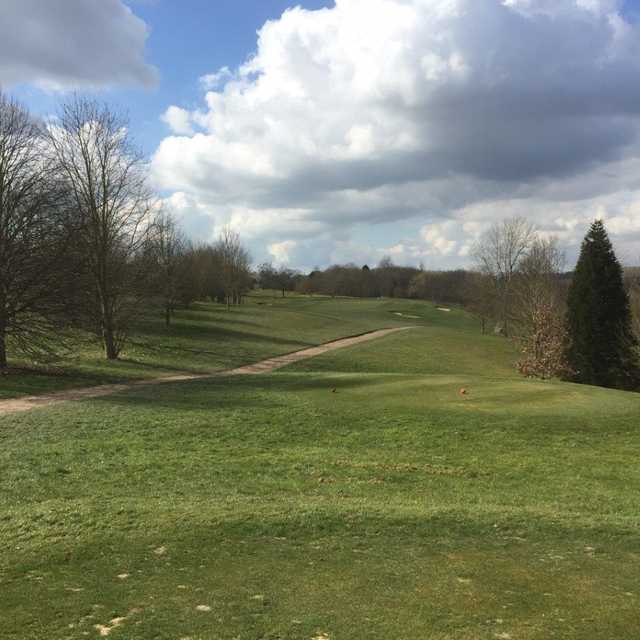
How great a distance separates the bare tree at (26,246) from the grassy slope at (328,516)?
8.33m

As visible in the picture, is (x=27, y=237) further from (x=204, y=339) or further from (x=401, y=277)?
(x=401, y=277)

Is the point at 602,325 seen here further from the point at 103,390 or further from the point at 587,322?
the point at 103,390

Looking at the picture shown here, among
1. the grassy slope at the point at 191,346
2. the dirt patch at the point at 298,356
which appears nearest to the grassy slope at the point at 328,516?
the grassy slope at the point at 191,346

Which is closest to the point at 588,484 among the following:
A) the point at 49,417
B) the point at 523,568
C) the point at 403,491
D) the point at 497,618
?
the point at 403,491

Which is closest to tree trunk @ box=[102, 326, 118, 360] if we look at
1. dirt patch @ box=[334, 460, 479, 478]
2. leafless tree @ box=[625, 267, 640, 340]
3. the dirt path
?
the dirt path

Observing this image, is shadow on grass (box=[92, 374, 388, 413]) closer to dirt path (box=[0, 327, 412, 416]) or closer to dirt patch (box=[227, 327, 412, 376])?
dirt path (box=[0, 327, 412, 416])

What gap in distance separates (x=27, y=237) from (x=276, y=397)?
12.5m

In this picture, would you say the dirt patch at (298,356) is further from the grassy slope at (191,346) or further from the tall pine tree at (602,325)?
the tall pine tree at (602,325)

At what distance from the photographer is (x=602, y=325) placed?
3262 centimetres

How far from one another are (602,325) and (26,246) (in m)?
28.5

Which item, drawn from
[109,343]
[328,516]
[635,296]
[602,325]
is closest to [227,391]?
[328,516]

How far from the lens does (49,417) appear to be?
1461cm

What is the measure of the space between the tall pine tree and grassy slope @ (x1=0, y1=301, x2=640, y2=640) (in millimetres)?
17050

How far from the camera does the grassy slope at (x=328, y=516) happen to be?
14.8 ft
